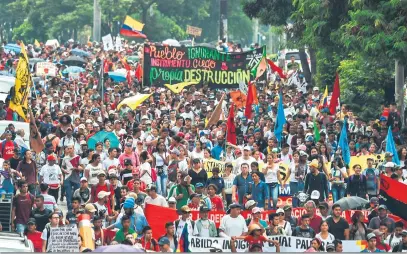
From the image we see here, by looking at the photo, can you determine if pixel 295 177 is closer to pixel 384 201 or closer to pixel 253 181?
pixel 253 181

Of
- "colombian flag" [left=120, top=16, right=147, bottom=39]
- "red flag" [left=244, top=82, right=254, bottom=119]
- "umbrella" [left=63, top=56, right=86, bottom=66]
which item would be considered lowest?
"red flag" [left=244, top=82, right=254, bottom=119]

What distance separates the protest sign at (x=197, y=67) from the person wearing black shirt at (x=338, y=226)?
51.6ft

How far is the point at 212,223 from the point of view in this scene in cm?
1758

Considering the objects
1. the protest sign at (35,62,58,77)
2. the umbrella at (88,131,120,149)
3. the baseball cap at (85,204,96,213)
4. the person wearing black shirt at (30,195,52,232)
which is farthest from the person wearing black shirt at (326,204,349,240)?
the protest sign at (35,62,58,77)

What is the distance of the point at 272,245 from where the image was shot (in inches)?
674

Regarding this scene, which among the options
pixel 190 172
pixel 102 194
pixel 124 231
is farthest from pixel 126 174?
pixel 124 231

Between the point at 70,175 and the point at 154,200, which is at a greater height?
the point at 70,175

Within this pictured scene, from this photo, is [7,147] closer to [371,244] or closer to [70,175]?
[70,175]

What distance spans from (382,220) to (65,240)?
404 centimetres

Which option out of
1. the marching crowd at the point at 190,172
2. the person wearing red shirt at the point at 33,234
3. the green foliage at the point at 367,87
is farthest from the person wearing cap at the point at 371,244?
the green foliage at the point at 367,87

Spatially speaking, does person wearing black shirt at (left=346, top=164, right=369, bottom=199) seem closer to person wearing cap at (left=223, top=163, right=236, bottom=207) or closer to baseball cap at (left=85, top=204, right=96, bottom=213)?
person wearing cap at (left=223, top=163, right=236, bottom=207)

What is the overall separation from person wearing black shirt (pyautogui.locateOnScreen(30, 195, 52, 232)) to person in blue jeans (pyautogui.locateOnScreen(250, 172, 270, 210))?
361 centimetres

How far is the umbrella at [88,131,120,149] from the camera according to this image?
2500cm

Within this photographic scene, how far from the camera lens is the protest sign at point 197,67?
111 ft
